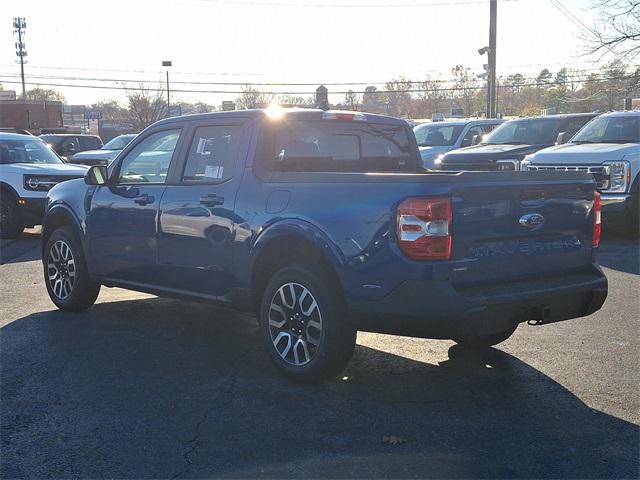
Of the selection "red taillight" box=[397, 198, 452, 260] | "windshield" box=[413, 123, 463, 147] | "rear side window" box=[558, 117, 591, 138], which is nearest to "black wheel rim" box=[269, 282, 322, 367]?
"red taillight" box=[397, 198, 452, 260]

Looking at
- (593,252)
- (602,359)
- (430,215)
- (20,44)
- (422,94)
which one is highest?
(20,44)

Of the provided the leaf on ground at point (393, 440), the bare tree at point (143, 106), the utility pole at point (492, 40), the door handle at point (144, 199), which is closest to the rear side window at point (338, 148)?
the door handle at point (144, 199)

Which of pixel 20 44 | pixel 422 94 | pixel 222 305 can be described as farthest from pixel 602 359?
pixel 20 44

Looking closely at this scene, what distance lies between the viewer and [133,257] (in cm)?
642

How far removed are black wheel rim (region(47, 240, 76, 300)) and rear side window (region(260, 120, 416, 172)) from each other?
2.70 m

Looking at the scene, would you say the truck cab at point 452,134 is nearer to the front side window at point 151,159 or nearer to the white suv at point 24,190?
the white suv at point 24,190

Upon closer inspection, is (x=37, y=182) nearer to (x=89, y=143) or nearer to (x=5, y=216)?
(x=5, y=216)

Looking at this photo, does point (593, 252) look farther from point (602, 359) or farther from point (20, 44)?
point (20, 44)

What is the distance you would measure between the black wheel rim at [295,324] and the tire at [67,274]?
2628 millimetres

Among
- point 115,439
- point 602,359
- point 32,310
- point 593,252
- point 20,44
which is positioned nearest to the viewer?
point 115,439

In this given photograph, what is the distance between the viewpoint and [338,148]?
5.89 metres

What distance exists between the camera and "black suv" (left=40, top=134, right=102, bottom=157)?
77.7 ft

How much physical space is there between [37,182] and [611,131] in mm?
9711

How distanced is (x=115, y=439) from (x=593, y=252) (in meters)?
3.40
